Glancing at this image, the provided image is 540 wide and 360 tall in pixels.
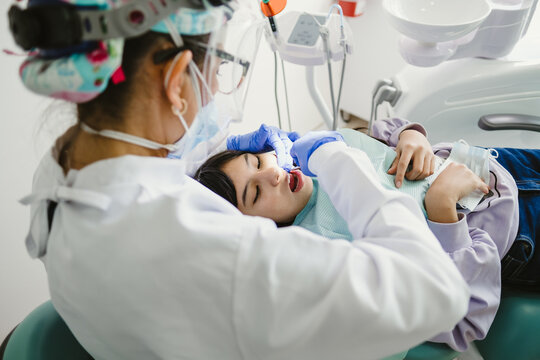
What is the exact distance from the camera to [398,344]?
2.24ft

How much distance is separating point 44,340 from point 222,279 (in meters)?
0.53

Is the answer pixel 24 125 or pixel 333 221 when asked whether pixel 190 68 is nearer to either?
pixel 333 221

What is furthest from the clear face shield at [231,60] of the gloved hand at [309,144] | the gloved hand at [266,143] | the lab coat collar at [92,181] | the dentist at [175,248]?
the gloved hand at [266,143]

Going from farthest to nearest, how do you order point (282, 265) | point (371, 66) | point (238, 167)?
point (371, 66) → point (238, 167) → point (282, 265)

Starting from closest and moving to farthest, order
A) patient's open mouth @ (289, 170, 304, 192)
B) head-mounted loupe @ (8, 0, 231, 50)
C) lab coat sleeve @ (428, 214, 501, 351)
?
head-mounted loupe @ (8, 0, 231, 50)
lab coat sleeve @ (428, 214, 501, 351)
patient's open mouth @ (289, 170, 304, 192)

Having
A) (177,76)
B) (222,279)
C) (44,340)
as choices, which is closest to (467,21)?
(177,76)

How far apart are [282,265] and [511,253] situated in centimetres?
88

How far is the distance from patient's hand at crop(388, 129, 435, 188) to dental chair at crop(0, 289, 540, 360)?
1.41ft

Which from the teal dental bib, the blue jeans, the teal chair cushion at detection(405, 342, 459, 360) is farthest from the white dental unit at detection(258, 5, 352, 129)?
the teal chair cushion at detection(405, 342, 459, 360)

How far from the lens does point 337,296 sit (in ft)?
2.06

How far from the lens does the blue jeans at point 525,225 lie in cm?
114

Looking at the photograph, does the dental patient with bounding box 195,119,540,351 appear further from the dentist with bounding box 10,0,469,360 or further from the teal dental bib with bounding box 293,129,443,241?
the dentist with bounding box 10,0,469,360

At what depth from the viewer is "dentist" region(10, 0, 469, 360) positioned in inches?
24.8

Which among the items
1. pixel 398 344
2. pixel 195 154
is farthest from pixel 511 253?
pixel 195 154
